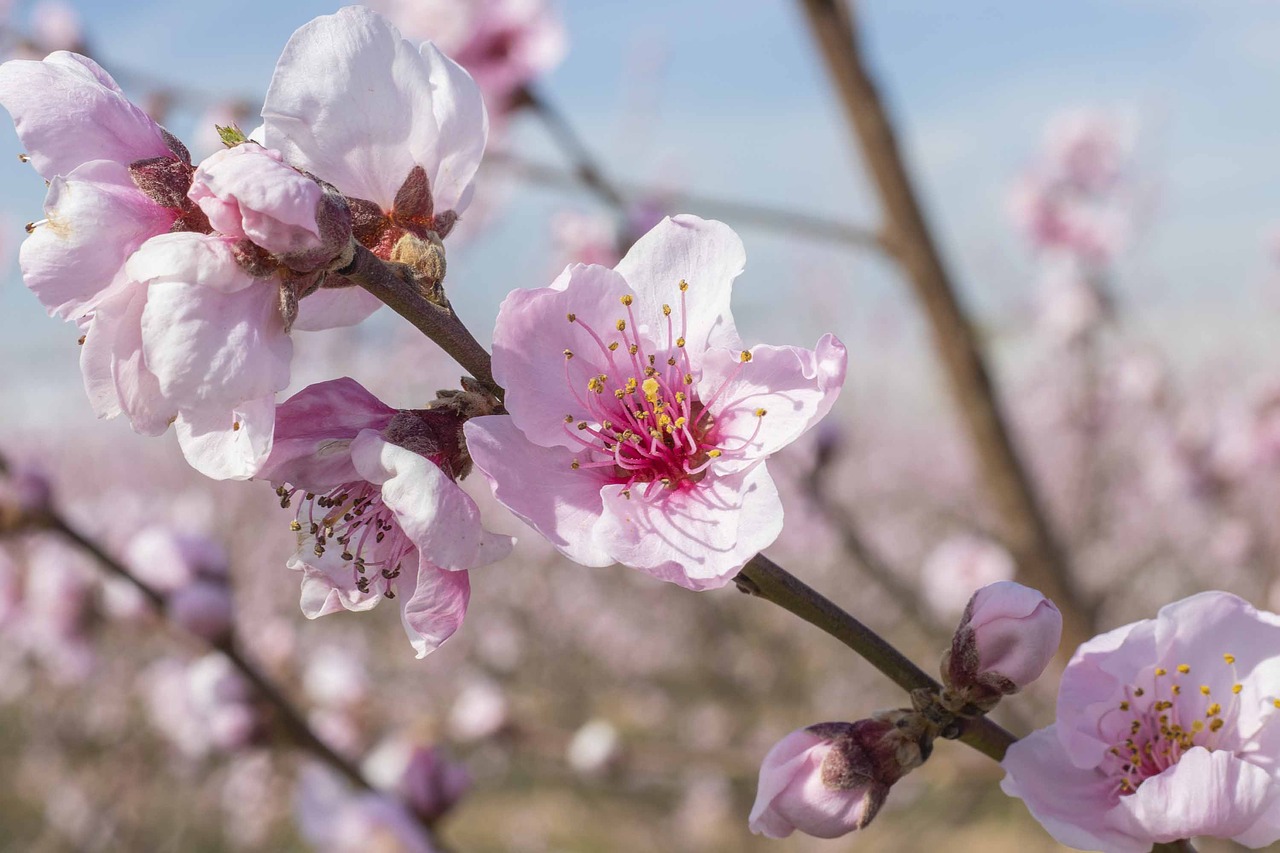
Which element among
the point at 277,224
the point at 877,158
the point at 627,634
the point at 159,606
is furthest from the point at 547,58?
the point at 627,634

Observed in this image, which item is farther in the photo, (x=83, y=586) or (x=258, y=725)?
(x=83, y=586)

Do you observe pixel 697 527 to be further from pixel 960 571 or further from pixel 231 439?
pixel 960 571

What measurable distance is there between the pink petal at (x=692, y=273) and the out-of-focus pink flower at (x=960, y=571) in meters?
2.68

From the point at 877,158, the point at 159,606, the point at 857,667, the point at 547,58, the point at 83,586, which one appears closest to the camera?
the point at 159,606

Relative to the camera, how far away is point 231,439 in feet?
2.60

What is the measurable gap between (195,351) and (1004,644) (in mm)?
680

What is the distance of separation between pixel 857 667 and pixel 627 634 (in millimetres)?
2062

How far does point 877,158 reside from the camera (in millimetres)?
2254

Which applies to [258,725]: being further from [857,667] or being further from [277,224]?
[857,667]

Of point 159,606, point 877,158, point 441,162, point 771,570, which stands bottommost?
point 159,606

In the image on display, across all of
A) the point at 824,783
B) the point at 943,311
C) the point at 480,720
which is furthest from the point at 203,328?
the point at 480,720

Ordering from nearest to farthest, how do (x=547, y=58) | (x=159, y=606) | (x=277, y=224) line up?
(x=277, y=224) → (x=159, y=606) → (x=547, y=58)

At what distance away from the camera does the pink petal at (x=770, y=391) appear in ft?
2.71

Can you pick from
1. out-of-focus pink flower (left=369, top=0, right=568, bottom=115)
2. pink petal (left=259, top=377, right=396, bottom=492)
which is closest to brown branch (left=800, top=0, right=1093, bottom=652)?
out-of-focus pink flower (left=369, top=0, right=568, bottom=115)
